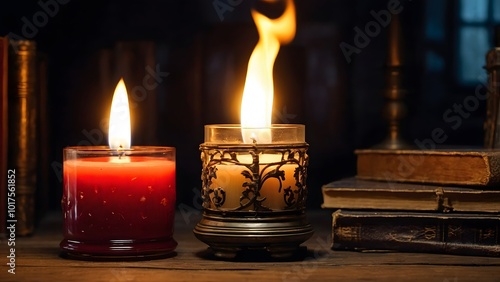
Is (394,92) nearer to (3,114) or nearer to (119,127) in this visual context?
(119,127)

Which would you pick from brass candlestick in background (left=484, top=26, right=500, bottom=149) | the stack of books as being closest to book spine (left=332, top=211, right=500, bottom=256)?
the stack of books

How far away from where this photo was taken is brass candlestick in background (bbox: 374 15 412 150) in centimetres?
163

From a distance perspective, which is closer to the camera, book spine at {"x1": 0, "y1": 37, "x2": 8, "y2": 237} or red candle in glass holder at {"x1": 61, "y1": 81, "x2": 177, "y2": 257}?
red candle in glass holder at {"x1": 61, "y1": 81, "x2": 177, "y2": 257}

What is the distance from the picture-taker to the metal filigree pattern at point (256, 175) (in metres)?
1.21

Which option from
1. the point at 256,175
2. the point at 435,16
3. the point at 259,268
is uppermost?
the point at 435,16

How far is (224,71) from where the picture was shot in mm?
1781

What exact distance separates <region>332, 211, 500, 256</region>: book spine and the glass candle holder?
0.96ft

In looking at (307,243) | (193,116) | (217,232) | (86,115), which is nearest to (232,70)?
(193,116)

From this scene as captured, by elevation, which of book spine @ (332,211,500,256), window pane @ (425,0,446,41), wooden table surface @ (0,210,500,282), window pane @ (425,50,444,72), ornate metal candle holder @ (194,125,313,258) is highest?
window pane @ (425,0,446,41)

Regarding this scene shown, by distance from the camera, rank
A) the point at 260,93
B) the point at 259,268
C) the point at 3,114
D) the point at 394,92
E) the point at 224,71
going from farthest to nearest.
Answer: the point at 224,71 → the point at 394,92 → the point at 3,114 → the point at 260,93 → the point at 259,268

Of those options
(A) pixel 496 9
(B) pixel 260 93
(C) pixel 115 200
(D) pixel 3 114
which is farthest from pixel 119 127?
(A) pixel 496 9

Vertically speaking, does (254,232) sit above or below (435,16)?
below

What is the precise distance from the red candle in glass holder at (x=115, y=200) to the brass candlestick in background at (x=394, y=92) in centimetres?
55

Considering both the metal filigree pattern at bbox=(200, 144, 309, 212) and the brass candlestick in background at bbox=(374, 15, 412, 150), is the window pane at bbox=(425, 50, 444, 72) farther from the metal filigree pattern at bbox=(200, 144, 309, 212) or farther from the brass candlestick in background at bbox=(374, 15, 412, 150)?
the metal filigree pattern at bbox=(200, 144, 309, 212)
